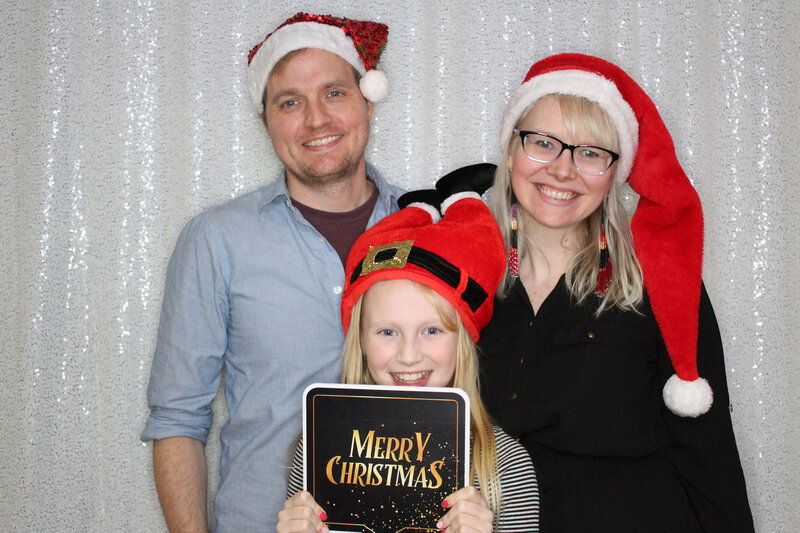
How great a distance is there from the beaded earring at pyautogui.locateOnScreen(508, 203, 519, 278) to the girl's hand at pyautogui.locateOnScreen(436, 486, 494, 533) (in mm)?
583

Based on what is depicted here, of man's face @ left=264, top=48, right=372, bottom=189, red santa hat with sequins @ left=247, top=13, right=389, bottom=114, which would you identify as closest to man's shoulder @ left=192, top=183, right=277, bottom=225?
man's face @ left=264, top=48, right=372, bottom=189

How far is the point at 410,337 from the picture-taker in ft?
4.41

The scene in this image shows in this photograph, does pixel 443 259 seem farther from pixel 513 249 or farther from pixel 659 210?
pixel 659 210

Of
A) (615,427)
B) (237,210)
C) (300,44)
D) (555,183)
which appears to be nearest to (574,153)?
(555,183)

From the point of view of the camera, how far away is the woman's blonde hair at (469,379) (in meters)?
1.29

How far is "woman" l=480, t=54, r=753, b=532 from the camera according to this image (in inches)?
55.6

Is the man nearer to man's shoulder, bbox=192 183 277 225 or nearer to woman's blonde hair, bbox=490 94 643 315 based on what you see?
man's shoulder, bbox=192 183 277 225

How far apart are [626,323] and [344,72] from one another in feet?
3.14

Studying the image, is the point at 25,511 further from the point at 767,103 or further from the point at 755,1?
the point at 755,1

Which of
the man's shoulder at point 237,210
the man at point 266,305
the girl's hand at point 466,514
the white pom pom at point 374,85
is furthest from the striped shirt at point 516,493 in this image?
the white pom pom at point 374,85

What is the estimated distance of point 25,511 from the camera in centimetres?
200

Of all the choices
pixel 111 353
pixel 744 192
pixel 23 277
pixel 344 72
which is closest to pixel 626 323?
pixel 744 192

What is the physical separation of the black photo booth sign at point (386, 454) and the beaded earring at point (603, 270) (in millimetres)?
493

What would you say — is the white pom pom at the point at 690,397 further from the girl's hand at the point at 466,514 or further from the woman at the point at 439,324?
the girl's hand at the point at 466,514
